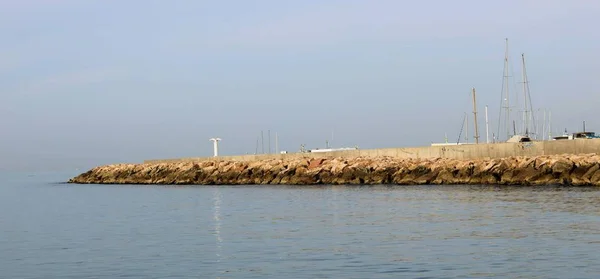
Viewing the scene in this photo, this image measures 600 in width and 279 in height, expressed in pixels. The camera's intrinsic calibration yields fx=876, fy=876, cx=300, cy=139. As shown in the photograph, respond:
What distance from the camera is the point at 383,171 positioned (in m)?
64.9

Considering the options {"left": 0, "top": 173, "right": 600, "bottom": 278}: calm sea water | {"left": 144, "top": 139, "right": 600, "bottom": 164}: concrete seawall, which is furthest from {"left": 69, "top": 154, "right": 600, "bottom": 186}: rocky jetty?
{"left": 0, "top": 173, "right": 600, "bottom": 278}: calm sea water

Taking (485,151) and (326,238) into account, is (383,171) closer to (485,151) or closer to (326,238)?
(485,151)

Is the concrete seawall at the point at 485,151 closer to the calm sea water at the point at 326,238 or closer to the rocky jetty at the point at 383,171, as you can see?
the rocky jetty at the point at 383,171

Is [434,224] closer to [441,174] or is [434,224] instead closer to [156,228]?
[156,228]

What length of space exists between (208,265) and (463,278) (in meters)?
6.92

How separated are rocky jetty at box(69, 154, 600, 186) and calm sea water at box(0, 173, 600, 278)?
20.9 feet

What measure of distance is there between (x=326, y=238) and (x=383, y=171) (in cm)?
3727

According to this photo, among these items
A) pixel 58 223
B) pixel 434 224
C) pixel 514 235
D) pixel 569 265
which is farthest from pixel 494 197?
pixel 569 265

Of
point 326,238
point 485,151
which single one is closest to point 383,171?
point 485,151

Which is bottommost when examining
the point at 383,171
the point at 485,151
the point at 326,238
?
the point at 326,238

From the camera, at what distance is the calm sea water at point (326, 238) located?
21.3m

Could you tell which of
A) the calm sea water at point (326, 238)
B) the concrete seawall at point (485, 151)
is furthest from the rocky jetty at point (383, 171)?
the calm sea water at point (326, 238)

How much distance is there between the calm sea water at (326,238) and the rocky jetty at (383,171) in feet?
20.9

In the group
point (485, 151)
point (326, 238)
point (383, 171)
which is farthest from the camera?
point (383, 171)
